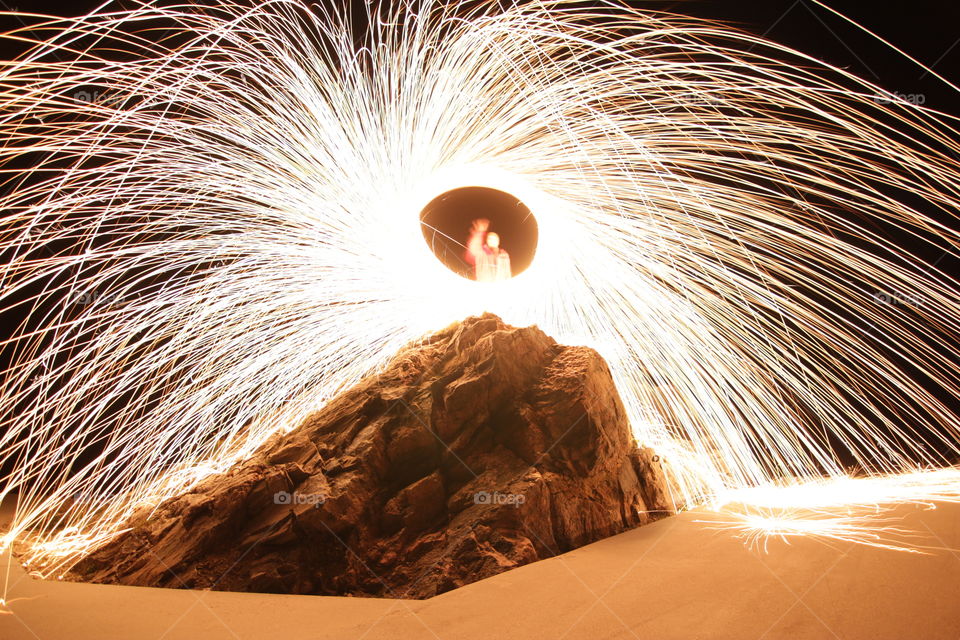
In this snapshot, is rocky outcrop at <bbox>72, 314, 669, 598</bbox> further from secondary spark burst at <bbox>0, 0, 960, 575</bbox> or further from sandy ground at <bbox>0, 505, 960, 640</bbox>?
secondary spark burst at <bbox>0, 0, 960, 575</bbox>

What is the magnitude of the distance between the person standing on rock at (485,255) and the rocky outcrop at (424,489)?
1.34 meters

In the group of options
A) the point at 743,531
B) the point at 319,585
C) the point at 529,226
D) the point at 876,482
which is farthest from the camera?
the point at 529,226

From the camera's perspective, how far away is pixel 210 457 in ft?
23.7

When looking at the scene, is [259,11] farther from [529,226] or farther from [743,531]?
[743,531]

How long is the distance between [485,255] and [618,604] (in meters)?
4.75

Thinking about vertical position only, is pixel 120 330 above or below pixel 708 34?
below

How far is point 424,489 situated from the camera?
15.5ft

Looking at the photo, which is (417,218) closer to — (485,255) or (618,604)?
(485,255)

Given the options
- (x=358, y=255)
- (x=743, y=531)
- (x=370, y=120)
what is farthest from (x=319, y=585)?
(x=370, y=120)

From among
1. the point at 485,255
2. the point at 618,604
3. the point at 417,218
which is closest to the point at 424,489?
the point at 618,604

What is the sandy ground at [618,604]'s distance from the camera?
278 cm

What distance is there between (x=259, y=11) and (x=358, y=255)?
3.56 m

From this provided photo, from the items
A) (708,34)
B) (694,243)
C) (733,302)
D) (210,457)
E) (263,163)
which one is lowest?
(210,457)

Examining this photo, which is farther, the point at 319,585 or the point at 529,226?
the point at 529,226
